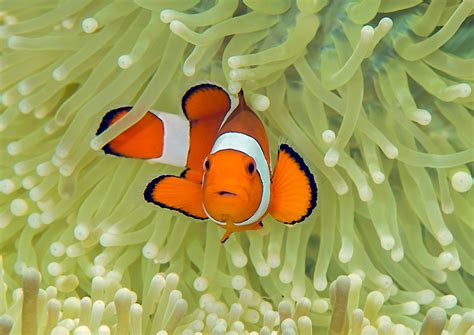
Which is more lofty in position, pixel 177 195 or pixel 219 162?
pixel 219 162

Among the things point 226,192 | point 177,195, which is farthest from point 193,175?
point 226,192

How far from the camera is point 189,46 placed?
41.9 inches

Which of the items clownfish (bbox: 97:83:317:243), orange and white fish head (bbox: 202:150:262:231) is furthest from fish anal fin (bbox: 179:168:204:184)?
orange and white fish head (bbox: 202:150:262:231)

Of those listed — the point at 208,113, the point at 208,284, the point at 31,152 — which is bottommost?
the point at 208,284

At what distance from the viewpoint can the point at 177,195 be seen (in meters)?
0.99

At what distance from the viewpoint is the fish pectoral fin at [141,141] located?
3.45 ft

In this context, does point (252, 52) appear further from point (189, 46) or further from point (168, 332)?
point (168, 332)

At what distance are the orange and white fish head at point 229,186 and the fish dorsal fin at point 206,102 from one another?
0.14 m

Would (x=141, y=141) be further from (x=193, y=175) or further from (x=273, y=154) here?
(x=273, y=154)

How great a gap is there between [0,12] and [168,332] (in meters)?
0.63

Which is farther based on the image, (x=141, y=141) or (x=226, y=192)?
(x=141, y=141)

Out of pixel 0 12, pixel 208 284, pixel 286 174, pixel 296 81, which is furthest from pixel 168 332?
pixel 0 12

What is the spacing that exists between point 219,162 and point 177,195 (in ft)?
0.43

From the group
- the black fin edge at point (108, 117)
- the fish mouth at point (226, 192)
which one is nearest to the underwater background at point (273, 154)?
the black fin edge at point (108, 117)
